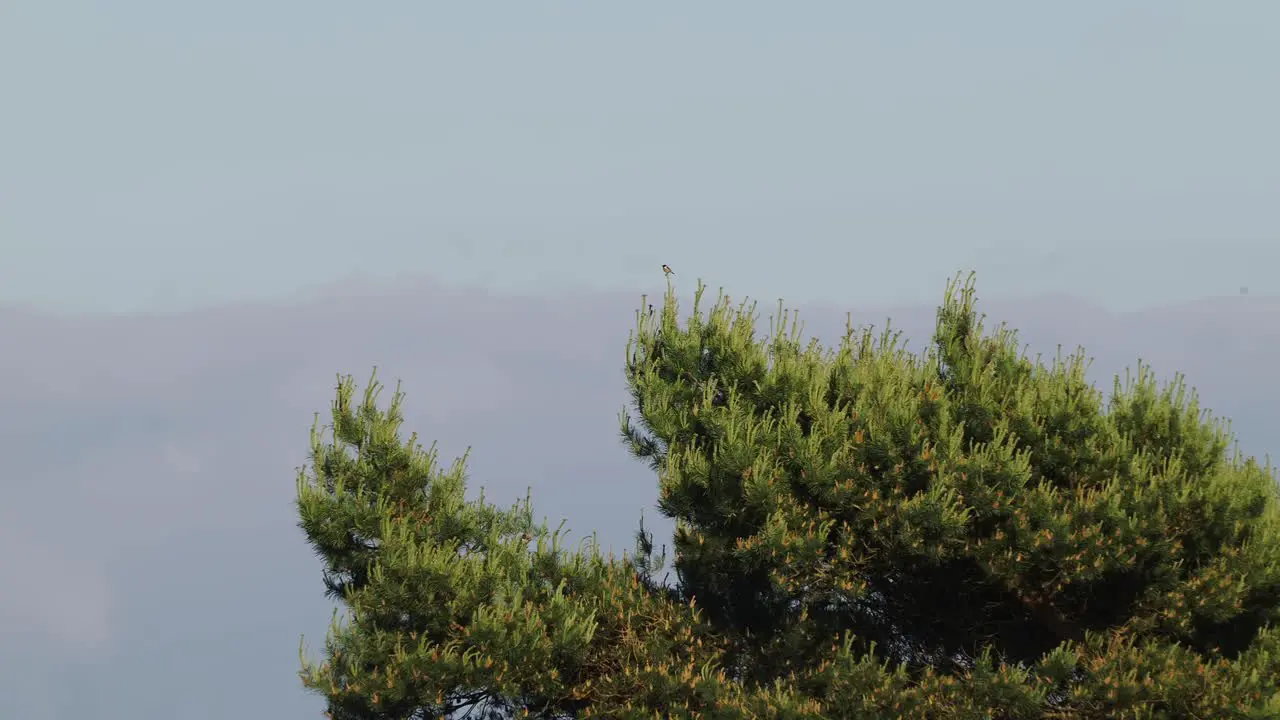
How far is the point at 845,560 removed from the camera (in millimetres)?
22562

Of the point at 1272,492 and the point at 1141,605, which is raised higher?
the point at 1272,492

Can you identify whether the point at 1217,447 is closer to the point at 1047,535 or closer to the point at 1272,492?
the point at 1272,492

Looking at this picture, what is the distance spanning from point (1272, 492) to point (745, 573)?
9054mm

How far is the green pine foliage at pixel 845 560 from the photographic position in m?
22.4

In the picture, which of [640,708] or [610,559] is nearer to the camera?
[640,708]

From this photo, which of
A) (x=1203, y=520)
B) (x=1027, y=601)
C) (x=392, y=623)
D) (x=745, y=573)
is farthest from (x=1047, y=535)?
(x=392, y=623)

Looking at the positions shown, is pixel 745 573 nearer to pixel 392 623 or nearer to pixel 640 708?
pixel 640 708

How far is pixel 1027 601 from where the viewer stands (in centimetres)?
2328

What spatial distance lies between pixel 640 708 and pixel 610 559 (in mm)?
3268

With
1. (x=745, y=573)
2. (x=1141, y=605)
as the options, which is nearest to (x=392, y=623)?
(x=745, y=573)

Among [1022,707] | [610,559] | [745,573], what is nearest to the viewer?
[1022,707]

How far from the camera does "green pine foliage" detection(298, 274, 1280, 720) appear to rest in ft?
73.5

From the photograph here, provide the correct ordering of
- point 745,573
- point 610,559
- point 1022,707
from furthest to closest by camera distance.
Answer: point 610,559
point 745,573
point 1022,707

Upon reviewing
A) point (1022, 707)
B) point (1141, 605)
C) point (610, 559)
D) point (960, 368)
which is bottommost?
point (1022, 707)
